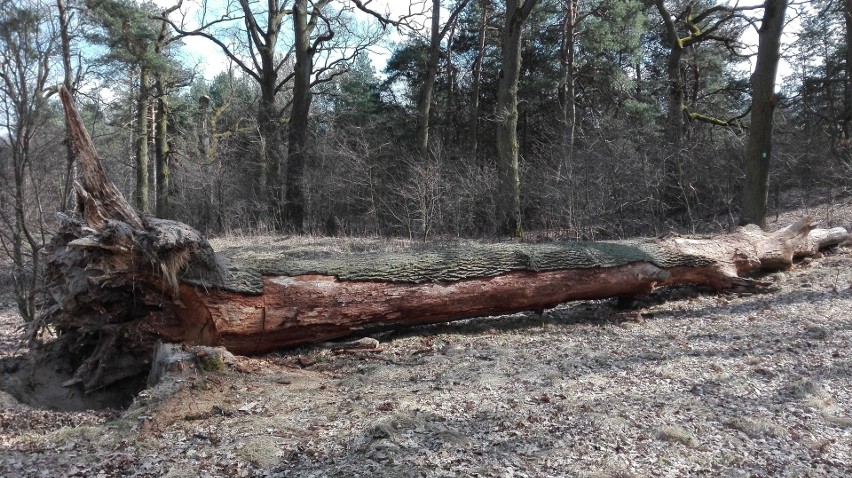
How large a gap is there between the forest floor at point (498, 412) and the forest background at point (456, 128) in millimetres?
4222

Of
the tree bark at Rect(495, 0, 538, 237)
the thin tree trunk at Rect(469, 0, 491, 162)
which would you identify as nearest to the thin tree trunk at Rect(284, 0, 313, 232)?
the thin tree trunk at Rect(469, 0, 491, 162)

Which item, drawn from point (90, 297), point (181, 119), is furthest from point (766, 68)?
point (181, 119)

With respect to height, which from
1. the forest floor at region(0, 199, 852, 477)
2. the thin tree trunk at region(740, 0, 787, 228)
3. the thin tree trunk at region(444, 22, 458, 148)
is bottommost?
the forest floor at region(0, 199, 852, 477)

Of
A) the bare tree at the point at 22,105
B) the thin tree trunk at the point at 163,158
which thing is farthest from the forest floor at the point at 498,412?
the thin tree trunk at the point at 163,158

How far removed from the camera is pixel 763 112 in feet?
32.4

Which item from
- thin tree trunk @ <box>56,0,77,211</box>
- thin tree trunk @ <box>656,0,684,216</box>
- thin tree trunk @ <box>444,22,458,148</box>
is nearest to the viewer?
thin tree trunk @ <box>56,0,77,211</box>

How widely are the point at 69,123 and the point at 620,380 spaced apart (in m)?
5.22

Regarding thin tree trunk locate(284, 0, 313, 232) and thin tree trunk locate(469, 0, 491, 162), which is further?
thin tree trunk locate(469, 0, 491, 162)

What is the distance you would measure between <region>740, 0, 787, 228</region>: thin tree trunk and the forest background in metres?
1.34

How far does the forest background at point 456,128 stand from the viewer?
9211mm

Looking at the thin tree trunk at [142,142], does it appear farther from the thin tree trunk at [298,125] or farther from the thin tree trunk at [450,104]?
the thin tree trunk at [450,104]

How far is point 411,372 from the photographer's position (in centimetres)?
504

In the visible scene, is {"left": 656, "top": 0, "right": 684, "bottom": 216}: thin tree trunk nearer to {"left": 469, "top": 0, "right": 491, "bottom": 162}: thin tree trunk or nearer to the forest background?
the forest background

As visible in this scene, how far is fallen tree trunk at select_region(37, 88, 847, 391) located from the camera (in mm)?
4625
